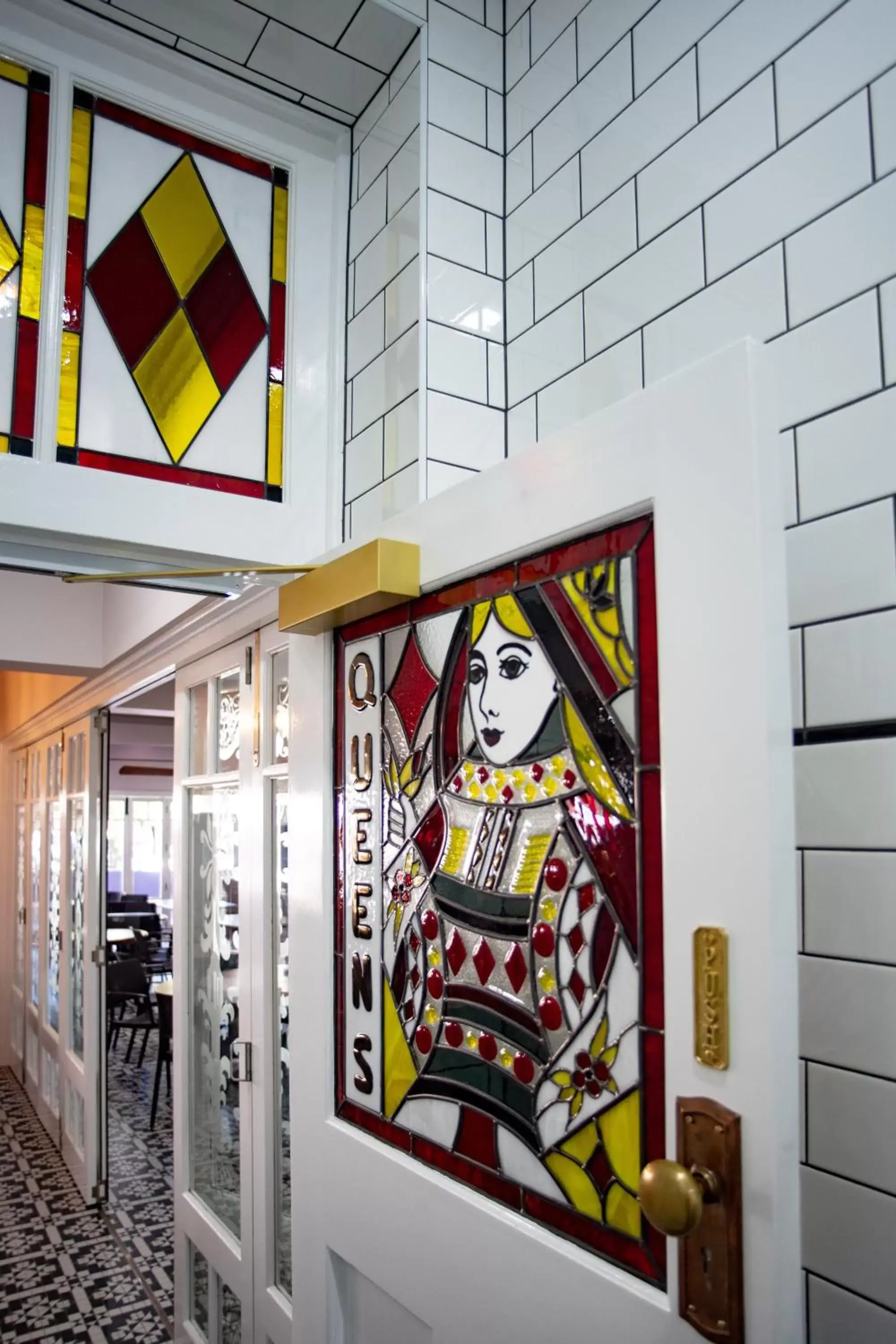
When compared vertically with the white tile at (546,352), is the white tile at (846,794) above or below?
below

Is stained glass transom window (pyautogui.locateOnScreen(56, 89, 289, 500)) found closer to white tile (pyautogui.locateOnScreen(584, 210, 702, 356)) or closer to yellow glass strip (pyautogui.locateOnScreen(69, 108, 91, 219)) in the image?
yellow glass strip (pyautogui.locateOnScreen(69, 108, 91, 219))

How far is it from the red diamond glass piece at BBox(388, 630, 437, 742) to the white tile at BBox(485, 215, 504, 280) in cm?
65

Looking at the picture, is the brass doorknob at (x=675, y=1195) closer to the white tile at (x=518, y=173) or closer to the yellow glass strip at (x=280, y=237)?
the white tile at (x=518, y=173)

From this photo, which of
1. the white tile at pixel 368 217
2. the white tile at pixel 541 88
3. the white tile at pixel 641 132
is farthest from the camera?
the white tile at pixel 368 217

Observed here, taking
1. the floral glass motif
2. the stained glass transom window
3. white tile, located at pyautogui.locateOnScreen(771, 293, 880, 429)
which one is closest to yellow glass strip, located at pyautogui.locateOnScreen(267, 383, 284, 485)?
Answer: the stained glass transom window

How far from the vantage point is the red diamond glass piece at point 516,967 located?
1.03 meters

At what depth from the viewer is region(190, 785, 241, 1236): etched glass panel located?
2385 millimetres

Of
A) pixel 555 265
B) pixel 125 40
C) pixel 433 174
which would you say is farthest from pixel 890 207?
pixel 125 40

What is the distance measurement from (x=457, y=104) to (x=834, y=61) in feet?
2.30

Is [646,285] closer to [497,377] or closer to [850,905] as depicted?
[497,377]

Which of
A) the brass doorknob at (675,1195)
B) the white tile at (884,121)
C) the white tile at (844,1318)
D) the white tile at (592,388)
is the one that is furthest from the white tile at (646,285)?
the white tile at (844,1318)

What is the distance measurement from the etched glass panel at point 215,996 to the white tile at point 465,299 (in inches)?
55.7

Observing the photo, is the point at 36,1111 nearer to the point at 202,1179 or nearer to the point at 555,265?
the point at 202,1179

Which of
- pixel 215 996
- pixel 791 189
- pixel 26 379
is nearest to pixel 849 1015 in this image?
pixel 791 189
